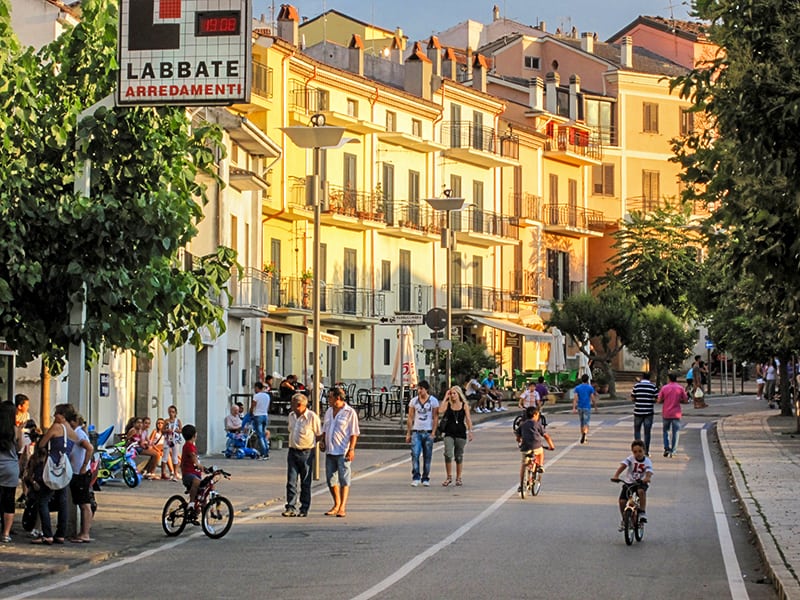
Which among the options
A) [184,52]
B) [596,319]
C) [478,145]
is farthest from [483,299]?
[184,52]

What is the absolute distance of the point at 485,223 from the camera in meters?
71.5

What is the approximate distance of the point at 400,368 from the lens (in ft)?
147

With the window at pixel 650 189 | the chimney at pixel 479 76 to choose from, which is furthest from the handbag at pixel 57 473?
the window at pixel 650 189

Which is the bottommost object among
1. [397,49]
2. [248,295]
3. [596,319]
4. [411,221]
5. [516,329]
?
[248,295]

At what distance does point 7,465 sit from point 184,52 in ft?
17.3

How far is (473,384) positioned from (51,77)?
36666mm

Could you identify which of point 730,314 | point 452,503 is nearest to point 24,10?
point 452,503

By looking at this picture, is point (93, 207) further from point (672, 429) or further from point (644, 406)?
point (672, 429)

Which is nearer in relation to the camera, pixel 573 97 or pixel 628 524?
pixel 628 524

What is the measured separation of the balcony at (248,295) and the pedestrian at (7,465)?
20802 mm

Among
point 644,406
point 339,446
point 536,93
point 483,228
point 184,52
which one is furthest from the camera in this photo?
point 536,93

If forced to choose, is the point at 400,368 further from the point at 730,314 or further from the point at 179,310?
the point at 179,310

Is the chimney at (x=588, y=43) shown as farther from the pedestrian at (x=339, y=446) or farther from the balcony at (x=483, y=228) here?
the pedestrian at (x=339, y=446)

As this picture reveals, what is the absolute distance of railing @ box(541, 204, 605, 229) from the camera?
7825 centimetres
